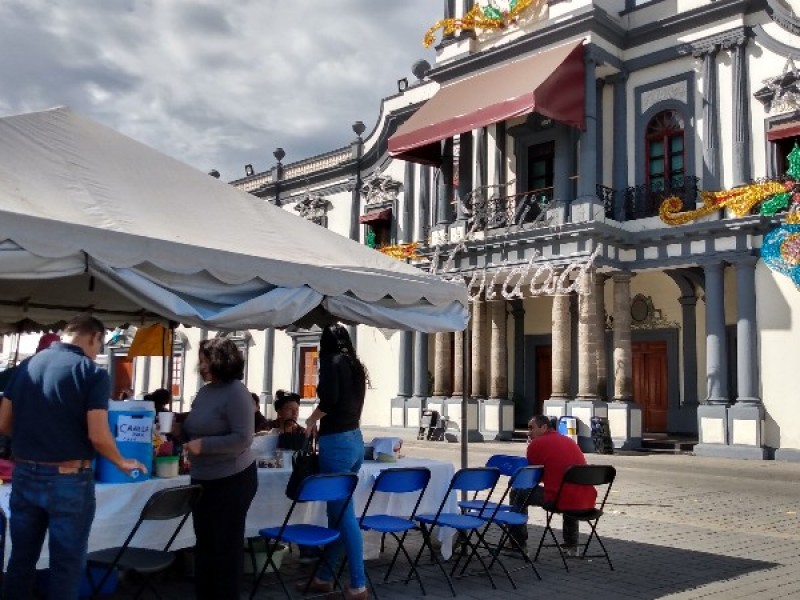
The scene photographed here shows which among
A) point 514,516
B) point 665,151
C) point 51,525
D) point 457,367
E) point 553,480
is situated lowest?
point 514,516

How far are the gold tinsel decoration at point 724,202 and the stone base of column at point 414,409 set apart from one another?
8588 mm

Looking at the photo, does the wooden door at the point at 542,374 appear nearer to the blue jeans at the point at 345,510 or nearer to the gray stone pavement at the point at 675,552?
the gray stone pavement at the point at 675,552

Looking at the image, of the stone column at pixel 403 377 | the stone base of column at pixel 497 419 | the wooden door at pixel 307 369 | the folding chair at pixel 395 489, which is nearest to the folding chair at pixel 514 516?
the folding chair at pixel 395 489

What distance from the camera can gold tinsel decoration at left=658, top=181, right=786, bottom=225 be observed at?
1705 cm

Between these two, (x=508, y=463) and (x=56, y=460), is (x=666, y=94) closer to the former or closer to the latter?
(x=508, y=463)

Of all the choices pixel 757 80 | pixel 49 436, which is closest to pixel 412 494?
pixel 49 436

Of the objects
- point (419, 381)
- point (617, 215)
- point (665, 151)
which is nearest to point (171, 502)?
point (617, 215)

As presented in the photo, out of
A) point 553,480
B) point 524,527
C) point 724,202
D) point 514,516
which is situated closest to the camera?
point 514,516

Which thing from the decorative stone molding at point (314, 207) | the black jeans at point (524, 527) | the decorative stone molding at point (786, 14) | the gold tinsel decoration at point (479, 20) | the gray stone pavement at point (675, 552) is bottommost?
the gray stone pavement at point (675, 552)

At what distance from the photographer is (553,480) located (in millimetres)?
6859

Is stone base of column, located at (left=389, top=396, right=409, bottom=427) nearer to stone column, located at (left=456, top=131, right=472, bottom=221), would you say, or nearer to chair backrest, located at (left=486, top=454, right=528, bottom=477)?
stone column, located at (left=456, top=131, right=472, bottom=221)

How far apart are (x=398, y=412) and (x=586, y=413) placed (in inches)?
273

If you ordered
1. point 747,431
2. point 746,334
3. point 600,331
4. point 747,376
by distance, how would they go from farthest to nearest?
point 600,331 → point 746,334 → point 747,376 → point 747,431

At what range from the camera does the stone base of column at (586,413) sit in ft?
60.5
